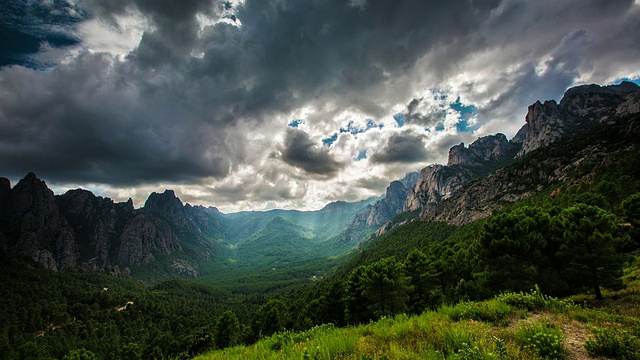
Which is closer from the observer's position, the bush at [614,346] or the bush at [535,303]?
the bush at [614,346]

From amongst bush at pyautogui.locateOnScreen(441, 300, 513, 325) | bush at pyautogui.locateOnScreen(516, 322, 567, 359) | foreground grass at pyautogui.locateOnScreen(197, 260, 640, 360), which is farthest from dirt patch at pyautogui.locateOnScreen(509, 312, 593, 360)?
bush at pyautogui.locateOnScreen(516, 322, 567, 359)

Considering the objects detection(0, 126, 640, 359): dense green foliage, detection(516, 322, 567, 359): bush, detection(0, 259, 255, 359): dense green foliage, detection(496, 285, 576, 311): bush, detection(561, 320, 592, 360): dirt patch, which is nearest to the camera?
detection(516, 322, 567, 359): bush

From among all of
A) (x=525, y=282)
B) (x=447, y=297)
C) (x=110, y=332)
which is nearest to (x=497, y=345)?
(x=525, y=282)

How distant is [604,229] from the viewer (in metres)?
20.9

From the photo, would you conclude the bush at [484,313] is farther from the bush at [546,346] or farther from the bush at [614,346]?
the bush at [546,346]

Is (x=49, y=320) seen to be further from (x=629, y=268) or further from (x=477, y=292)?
(x=629, y=268)

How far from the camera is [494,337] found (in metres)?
5.46

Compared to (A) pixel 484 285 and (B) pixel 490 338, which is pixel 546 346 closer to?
(B) pixel 490 338

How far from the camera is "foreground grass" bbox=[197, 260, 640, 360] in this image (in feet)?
16.7

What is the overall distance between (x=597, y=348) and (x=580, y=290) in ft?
93.0

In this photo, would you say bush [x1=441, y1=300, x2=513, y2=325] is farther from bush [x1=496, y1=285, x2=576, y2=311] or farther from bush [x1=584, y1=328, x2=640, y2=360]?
bush [x1=584, y1=328, x2=640, y2=360]

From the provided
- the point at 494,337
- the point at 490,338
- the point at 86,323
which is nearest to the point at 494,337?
the point at 494,337

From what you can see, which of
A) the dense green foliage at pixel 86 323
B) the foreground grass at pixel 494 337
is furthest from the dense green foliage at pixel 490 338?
the dense green foliage at pixel 86 323

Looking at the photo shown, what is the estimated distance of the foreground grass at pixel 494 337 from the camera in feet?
16.7
